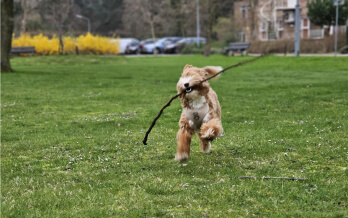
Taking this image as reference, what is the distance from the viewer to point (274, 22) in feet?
164

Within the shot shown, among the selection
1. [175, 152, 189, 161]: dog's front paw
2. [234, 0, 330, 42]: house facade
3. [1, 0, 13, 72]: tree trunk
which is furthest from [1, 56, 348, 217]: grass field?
[234, 0, 330, 42]: house facade

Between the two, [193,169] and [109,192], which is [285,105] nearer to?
[193,169]

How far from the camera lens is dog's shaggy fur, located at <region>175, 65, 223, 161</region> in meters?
4.99

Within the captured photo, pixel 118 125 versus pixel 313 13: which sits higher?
pixel 313 13

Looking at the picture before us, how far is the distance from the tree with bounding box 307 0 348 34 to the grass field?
2990 cm

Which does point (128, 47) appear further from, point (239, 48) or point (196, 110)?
point (196, 110)

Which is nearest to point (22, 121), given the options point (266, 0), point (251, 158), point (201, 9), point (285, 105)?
point (251, 158)

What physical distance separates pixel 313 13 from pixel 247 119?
34.9 metres

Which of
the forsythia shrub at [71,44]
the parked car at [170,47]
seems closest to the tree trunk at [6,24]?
the forsythia shrub at [71,44]

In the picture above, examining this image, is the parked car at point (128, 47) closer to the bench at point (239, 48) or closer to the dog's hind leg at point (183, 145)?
the bench at point (239, 48)

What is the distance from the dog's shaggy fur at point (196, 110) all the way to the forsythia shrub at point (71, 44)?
132ft

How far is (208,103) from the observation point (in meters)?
5.32

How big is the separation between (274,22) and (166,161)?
156 ft

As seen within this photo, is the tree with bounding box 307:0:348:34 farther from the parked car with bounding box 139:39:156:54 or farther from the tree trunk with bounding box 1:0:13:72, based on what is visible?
the tree trunk with bounding box 1:0:13:72
